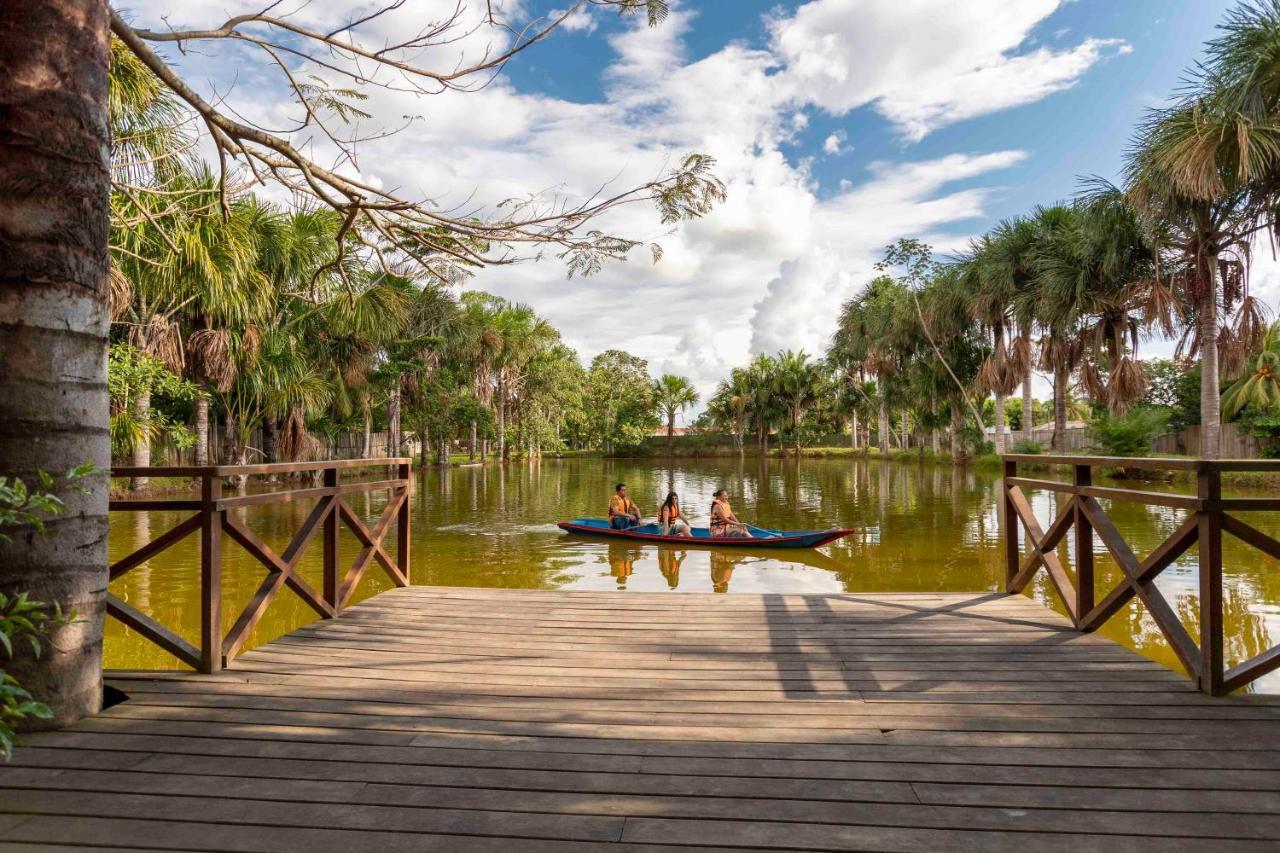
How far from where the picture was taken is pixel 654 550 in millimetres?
12516

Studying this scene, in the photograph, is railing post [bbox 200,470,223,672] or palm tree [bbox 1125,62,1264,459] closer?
railing post [bbox 200,470,223,672]

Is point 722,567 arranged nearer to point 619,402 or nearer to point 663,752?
point 663,752

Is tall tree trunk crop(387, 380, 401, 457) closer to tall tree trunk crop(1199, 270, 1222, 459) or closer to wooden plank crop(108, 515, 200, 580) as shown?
tall tree trunk crop(1199, 270, 1222, 459)

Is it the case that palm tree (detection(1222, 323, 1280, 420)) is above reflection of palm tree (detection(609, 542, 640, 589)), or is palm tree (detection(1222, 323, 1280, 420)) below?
above

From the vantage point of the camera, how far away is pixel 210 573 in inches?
154

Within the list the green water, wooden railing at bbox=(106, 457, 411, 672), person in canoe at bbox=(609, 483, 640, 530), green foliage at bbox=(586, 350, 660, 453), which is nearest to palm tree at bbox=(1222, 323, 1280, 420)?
the green water

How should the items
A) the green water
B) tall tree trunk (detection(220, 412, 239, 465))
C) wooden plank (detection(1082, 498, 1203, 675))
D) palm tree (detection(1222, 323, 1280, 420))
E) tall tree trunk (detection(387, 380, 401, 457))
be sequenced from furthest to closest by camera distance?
tall tree trunk (detection(387, 380, 401, 457)) → palm tree (detection(1222, 323, 1280, 420)) → tall tree trunk (detection(220, 412, 239, 465)) → the green water → wooden plank (detection(1082, 498, 1203, 675))

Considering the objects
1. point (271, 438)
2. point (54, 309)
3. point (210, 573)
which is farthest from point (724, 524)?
point (271, 438)

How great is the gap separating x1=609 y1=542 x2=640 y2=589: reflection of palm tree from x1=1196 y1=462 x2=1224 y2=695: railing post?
6.65 metres

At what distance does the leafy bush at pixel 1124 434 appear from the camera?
23688 millimetres

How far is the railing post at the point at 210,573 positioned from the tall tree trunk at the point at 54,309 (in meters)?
0.55

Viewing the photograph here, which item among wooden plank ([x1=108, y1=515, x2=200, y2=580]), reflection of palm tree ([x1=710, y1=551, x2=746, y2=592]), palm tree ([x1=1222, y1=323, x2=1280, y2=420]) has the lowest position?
reflection of palm tree ([x1=710, y1=551, x2=746, y2=592])

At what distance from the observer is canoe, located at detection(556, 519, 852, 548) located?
1170 centimetres

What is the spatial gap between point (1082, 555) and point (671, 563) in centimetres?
711
